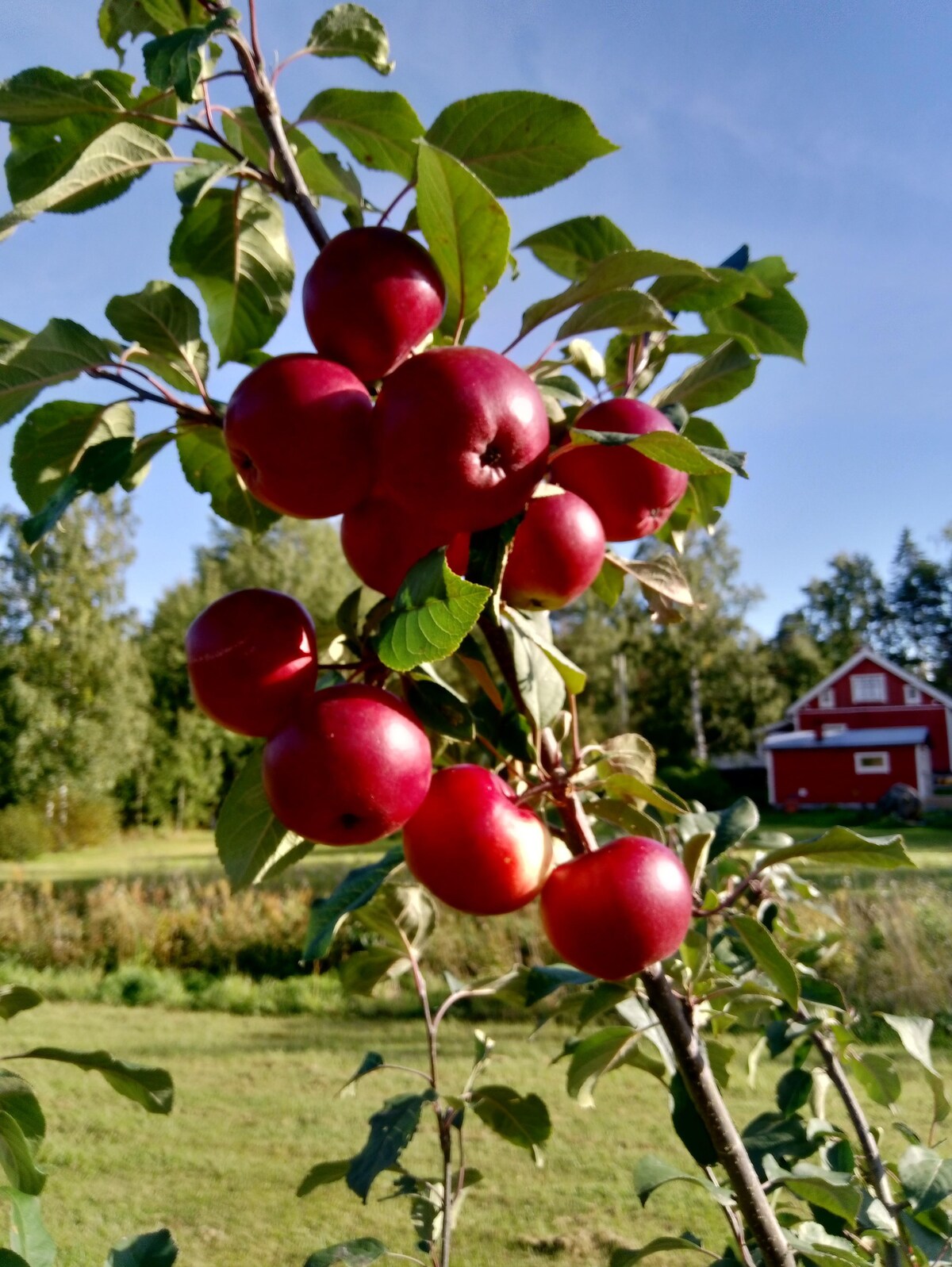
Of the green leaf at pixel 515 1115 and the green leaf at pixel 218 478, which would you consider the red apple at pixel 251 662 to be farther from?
the green leaf at pixel 515 1115

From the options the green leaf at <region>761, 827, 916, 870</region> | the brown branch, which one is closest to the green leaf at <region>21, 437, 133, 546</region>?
the brown branch

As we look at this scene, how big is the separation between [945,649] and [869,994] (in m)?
32.1

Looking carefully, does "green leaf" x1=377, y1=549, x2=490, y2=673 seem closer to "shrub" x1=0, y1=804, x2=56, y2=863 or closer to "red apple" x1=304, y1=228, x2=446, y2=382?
"red apple" x1=304, y1=228, x2=446, y2=382

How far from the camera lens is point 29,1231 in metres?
0.98

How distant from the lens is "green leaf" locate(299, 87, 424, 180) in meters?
0.86

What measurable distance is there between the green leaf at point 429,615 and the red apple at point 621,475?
19 centimetres

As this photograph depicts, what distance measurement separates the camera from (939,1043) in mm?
4836

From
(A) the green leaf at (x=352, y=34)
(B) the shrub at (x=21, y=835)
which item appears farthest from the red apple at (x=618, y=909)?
(B) the shrub at (x=21, y=835)

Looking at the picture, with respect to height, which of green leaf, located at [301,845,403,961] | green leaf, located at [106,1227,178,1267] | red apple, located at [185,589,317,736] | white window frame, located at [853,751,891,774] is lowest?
white window frame, located at [853,751,891,774]

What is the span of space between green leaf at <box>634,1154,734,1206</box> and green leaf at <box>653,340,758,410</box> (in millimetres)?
838

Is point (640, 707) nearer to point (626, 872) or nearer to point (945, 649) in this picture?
point (945, 649)

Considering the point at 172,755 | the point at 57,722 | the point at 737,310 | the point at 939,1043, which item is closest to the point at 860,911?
the point at 939,1043

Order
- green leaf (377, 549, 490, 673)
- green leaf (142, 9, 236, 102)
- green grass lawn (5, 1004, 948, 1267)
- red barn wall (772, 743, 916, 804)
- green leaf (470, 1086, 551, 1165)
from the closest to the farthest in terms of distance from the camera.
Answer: green leaf (377, 549, 490, 673) → green leaf (142, 9, 236, 102) → green leaf (470, 1086, 551, 1165) → green grass lawn (5, 1004, 948, 1267) → red barn wall (772, 743, 916, 804)

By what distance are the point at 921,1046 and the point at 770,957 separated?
0.60 metres
